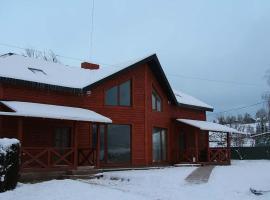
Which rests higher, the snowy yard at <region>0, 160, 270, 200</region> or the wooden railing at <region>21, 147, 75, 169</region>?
the wooden railing at <region>21, 147, 75, 169</region>

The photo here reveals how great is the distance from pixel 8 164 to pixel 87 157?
6.26 meters

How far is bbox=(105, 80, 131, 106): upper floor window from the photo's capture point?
20.8 metres

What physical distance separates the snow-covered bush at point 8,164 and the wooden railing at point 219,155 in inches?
580

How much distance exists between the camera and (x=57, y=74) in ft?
67.3

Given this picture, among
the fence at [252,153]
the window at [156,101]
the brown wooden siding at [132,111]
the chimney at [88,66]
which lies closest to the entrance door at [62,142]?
the brown wooden siding at [132,111]

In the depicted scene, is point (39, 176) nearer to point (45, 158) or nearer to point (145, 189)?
point (45, 158)

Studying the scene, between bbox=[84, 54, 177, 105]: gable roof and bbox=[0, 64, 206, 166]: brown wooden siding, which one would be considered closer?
bbox=[0, 64, 206, 166]: brown wooden siding

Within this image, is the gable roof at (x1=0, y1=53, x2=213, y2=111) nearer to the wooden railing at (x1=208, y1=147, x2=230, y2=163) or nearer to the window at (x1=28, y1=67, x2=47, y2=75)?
the window at (x1=28, y1=67, x2=47, y2=75)

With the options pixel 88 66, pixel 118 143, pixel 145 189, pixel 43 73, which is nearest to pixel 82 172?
pixel 145 189

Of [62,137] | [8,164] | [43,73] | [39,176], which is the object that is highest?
[43,73]

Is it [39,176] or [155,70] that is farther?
[155,70]

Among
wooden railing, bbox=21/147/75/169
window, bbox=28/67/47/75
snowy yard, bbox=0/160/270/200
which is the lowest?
snowy yard, bbox=0/160/270/200

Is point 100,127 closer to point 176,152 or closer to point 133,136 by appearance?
point 133,136

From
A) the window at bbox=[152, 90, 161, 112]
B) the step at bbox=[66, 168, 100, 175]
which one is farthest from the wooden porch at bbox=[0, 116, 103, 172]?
the window at bbox=[152, 90, 161, 112]
